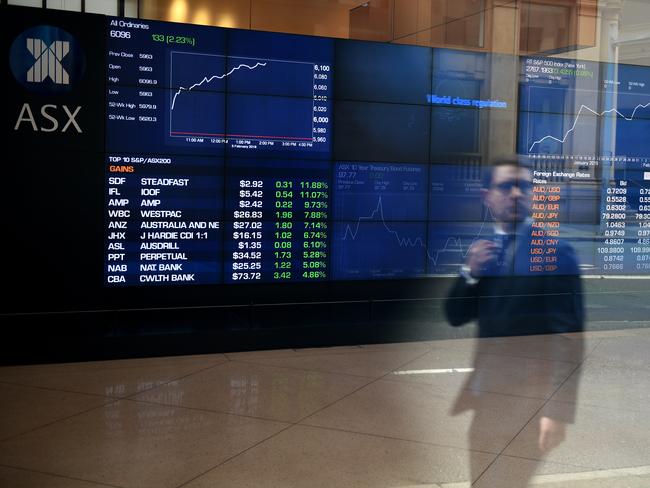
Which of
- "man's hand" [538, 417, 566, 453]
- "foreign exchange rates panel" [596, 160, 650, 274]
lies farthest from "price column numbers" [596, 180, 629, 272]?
"man's hand" [538, 417, 566, 453]

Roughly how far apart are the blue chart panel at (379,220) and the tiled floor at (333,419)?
84 cm

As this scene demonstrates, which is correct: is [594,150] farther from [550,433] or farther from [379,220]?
[550,433]

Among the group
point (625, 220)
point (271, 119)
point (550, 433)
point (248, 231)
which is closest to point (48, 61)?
point (271, 119)

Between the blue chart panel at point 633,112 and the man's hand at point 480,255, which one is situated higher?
the blue chart panel at point 633,112

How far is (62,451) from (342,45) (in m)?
4.88

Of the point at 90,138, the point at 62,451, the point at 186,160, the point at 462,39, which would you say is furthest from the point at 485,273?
the point at 62,451

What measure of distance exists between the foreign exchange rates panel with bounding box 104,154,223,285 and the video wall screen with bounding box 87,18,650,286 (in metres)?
0.01

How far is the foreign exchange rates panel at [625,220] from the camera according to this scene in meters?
9.22

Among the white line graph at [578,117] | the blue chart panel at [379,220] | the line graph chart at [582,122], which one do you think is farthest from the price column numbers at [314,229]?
the white line graph at [578,117]

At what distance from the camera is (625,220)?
30.5 feet

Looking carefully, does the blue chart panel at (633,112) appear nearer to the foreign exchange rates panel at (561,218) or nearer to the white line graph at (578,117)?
the white line graph at (578,117)

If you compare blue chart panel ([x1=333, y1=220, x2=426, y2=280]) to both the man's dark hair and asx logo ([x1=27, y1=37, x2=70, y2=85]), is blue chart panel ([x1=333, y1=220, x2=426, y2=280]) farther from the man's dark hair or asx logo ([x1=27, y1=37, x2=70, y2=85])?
asx logo ([x1=27, y1=37, x2=70, y2=85])

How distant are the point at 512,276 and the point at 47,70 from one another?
5.19 m

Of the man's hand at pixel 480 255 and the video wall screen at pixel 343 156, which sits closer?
the video wall screen at pixel 343 156
